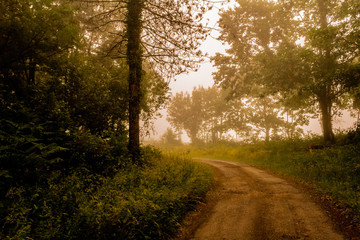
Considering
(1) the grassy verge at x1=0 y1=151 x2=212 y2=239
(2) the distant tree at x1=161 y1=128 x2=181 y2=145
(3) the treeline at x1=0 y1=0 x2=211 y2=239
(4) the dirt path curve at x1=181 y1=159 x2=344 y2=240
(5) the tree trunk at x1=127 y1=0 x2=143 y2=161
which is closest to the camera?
(1) the grassy verge at x1=0 y1=151 x2=212 y2=239

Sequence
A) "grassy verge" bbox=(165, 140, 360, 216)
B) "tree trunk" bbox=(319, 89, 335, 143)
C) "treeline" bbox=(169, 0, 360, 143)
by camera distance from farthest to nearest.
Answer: "tree trunk" bbox=(319, 89, 335, 143)
"treeline" bbox=(169, 0, 360, 143)
"grassy verge" bbox=(165, 140, 360, 216)

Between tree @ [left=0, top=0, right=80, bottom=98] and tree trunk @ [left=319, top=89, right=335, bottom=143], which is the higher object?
tree @ [left=0, top=0, right=80, bottom=98]

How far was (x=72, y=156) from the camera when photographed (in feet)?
25.3

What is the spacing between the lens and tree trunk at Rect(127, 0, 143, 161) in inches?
376

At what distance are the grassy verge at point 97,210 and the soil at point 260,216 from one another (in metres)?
0.69

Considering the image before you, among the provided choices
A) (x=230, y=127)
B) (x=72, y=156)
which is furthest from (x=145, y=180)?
(x=230, y=127)

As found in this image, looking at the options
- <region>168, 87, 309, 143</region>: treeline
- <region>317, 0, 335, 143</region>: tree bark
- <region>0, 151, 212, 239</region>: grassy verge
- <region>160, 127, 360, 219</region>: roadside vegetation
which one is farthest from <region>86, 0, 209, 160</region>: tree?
<region>168, 87, 309, 143</region>: treeline

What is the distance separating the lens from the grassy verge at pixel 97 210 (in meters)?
4.36

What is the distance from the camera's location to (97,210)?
4.87 m

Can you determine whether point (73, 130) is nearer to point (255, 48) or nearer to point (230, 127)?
point (255, 48)

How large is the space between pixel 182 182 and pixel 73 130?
5111mm

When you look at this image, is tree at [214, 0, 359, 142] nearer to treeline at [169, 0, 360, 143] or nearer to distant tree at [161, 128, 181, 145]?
treeline at [169, 0, 360, 143]

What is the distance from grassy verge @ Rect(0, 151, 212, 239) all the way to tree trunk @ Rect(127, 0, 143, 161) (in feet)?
9.32

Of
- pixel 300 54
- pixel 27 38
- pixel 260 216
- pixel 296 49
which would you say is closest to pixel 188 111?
pixel 296 49
